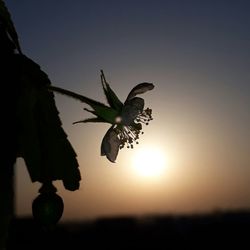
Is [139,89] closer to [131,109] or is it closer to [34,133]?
[131,109]

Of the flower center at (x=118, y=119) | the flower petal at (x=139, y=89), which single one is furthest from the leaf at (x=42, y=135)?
the flower petal at (x=139, y=89)

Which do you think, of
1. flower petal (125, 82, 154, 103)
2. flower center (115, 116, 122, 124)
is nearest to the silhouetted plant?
flower center (115, 116, 122, 124)

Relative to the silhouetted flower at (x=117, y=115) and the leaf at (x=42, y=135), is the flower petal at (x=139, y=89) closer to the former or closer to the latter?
the silhouetted flower at (x=117, y=115)

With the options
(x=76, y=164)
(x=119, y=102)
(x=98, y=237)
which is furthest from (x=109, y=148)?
(x=98, y=237)

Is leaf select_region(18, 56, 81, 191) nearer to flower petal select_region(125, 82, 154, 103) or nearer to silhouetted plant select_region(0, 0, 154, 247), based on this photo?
silhouetted plant select_region(0, 0, 154, 247)

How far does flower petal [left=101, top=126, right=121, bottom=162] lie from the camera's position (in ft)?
4.85

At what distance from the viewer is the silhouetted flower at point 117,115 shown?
1357mm

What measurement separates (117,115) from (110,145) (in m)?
→ 0.18

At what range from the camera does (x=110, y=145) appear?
1.55m

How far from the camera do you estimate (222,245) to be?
122 ft

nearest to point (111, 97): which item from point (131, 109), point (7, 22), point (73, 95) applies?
point (131, 109)

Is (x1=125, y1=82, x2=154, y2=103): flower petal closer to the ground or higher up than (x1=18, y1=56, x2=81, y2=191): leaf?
higher up

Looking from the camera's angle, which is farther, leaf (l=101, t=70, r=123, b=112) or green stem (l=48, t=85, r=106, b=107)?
leaf (l=101, t=70, r=123, b=112)

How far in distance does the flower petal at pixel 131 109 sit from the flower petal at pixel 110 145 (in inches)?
2.3
